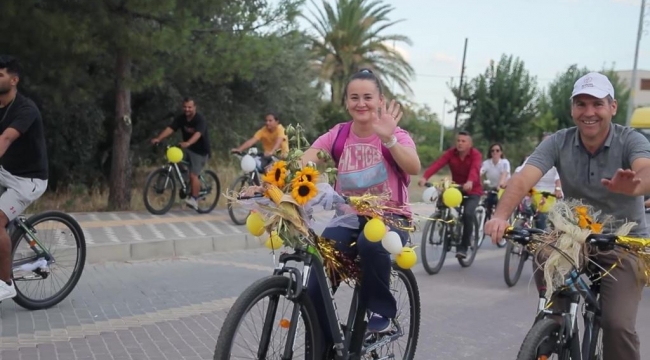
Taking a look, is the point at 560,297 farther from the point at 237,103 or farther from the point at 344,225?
the point at 237,103

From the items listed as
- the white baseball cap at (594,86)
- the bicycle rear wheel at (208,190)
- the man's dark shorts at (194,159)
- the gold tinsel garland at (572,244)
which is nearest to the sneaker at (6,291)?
the gold tinsel garland at (572,244)

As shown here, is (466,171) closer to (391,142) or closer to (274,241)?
(391,142)

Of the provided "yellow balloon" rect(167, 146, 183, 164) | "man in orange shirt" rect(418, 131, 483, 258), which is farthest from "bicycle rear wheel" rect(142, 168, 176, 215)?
"man in orange shirt" rect(418, 131, 483, 258)

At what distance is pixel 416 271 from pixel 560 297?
5.96 metres

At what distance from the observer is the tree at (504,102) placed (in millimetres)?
37281

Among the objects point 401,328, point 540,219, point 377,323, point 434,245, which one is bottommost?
point 434,245

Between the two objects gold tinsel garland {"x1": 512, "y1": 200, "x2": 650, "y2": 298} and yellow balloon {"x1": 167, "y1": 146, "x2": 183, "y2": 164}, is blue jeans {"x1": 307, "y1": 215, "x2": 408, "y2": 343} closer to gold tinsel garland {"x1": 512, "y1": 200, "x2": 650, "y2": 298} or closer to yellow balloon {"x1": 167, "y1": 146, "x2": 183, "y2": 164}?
gold tinsel garland {"x1": 512, "y1": 200, "x2": 650, "y2": 298}

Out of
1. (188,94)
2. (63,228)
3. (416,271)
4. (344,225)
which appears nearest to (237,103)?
(188,94)

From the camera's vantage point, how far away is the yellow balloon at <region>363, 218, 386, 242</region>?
3.83 m

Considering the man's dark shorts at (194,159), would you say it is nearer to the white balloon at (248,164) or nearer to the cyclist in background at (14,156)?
the white balloon at (248,164)

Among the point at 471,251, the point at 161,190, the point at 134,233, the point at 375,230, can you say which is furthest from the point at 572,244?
the point at 161,190

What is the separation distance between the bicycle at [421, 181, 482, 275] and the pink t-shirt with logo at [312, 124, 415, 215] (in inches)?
203

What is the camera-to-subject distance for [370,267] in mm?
4102

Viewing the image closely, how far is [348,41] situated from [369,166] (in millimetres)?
29353
